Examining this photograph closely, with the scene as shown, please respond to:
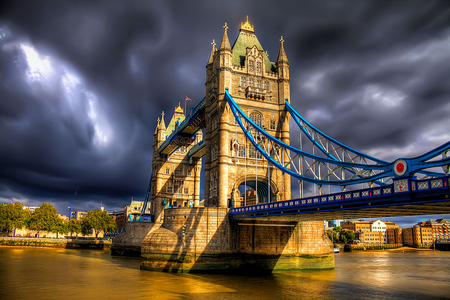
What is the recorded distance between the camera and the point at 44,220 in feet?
252

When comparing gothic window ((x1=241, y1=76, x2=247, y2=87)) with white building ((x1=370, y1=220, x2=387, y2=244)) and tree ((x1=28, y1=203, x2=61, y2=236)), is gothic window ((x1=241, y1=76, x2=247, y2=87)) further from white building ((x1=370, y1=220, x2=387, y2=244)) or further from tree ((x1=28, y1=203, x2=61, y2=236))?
white building ((x1=370, y1=220, x2=387, y2=244))

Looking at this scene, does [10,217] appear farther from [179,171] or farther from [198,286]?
[198,286]

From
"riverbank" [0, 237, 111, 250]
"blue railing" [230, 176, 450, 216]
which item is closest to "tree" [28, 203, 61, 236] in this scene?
"riverbank" [0, 237, 111, 250]

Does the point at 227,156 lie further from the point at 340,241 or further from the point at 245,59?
the point at 340,241

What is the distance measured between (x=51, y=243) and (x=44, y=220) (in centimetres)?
834

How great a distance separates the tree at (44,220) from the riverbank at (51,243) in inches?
219

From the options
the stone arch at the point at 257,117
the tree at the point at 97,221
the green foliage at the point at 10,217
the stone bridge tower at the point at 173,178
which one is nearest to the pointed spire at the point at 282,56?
the stone arch at the point at 257,117

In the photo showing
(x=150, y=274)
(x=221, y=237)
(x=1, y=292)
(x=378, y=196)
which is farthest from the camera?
(x=221, y=237)

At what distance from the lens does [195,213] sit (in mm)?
30766

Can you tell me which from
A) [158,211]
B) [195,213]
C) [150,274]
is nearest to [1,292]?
[150,274]

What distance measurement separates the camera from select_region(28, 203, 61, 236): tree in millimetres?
76125

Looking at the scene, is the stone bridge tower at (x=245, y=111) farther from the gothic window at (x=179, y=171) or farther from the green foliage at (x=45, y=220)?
the green foliage at (x=45, y=220)

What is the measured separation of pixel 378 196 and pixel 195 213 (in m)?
16.7

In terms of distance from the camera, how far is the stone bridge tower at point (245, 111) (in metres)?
35.1
